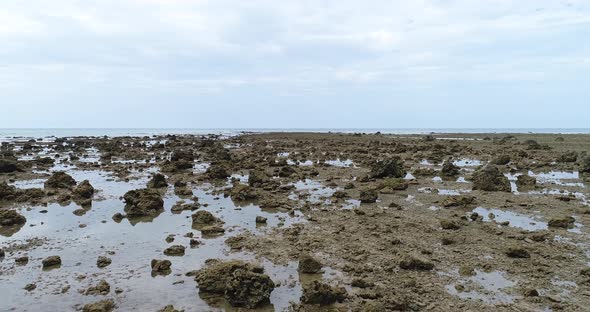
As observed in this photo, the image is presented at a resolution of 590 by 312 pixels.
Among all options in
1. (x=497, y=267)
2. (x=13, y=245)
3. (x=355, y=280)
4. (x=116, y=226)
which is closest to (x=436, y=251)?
(x=497, y=267)

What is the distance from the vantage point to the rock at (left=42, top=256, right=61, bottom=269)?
32.5 feet

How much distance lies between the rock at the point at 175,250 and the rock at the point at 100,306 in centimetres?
290

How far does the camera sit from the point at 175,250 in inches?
427

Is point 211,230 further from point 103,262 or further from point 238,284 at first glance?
point 238,284

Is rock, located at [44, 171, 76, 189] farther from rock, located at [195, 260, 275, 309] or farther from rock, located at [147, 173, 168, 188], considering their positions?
rock, located at [195, 260, 275, 309]

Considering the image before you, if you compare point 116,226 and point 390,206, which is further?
point 390,206

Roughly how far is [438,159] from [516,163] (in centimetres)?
603

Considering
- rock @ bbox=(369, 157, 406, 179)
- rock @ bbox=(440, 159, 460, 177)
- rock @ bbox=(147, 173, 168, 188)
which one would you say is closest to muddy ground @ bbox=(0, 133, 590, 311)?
rock @ bbox=(147, 173, 168, 188)

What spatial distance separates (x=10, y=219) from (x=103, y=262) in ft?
20.6

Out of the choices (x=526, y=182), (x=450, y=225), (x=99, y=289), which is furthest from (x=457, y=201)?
(x=99, y=289)

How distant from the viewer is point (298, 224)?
44.6 ft

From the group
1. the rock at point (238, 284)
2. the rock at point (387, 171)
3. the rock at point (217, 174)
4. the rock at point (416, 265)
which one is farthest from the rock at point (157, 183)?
the rock at point (416, 265)

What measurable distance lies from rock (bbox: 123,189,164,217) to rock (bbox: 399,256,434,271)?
9.93 meters

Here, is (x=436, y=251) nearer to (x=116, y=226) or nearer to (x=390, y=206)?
(x=390, y=206)
